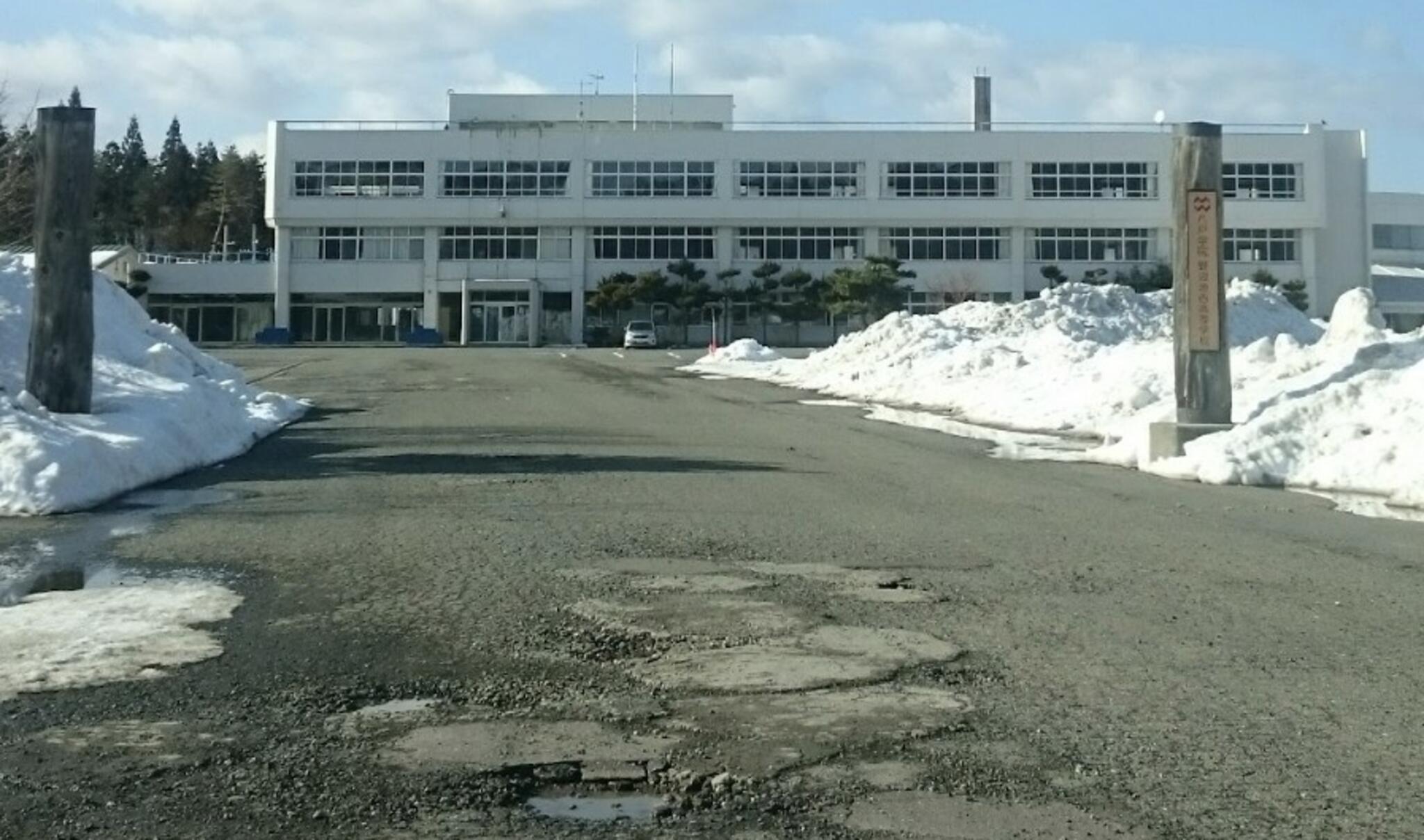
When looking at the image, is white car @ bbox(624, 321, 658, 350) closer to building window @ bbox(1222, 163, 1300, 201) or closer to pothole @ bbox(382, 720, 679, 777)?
building window @ bbox(1222, 163, 1300, 201)

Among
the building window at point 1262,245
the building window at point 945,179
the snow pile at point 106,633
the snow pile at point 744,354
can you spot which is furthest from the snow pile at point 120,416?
the building window at point 1262,245

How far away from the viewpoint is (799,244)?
270 ft

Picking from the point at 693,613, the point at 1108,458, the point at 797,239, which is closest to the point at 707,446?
the point at 1108,458

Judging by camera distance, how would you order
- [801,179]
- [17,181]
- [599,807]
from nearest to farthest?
1. [599,807]
2. [17,181]
3. [801,179]

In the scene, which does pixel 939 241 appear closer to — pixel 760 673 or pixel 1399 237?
pixel 1399 237

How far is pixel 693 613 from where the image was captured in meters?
7.60

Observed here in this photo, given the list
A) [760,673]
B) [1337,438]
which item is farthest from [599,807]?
[1337,438]

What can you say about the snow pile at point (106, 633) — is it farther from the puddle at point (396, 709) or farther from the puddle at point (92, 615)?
the puddle at point (396, 709)

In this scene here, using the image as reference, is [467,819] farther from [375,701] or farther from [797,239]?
[797,239]

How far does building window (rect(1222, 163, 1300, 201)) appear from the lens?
8100cm

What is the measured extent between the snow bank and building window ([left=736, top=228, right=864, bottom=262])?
39.5m

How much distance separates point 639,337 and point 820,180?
56.9 ft

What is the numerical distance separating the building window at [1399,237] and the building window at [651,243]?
49.7 m

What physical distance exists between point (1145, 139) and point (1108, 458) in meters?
69.2
